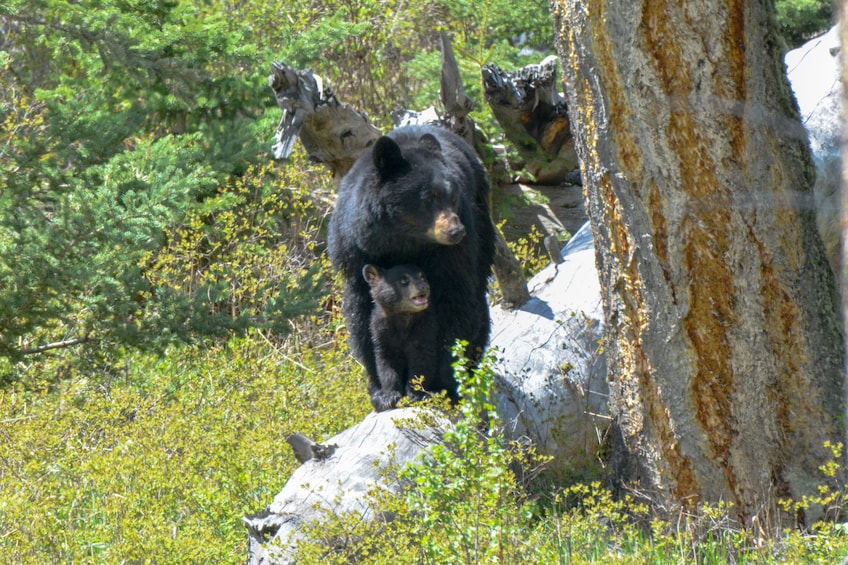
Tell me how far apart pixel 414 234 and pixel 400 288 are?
361mm

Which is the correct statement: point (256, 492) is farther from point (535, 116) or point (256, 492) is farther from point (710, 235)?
point (535, 116)

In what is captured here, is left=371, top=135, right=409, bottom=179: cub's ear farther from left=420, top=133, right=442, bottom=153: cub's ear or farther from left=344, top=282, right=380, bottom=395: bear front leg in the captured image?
left=344, top=282, right=380, bottom=395: bear front leg

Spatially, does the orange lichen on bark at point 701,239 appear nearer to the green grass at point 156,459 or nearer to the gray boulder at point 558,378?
the gray boulder at point 558,378

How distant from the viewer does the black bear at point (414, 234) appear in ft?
18.5

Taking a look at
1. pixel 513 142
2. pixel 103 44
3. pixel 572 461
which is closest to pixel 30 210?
pixel 103 44

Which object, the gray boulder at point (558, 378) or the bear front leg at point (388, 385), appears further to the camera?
the gray boulder at point (558, 378)

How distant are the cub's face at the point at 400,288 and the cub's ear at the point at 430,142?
0.77 metres

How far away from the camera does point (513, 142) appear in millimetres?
9320

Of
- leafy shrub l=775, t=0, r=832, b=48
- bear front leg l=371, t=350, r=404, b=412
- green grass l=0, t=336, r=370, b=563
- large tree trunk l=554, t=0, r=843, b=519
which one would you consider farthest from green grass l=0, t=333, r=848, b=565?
leafy shrub l=775, t=0, r=832, b=48

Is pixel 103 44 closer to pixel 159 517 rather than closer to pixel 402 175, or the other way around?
pixel 402 175

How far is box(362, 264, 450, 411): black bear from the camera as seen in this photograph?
18.7ft

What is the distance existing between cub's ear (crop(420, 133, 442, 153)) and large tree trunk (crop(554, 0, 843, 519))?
1.56m

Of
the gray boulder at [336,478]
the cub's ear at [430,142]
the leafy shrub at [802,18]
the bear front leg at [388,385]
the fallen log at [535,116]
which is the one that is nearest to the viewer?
the gray boulder at [336,478]

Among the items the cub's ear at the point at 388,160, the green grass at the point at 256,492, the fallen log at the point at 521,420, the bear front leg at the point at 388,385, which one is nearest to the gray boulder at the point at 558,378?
the fallen log at the point at 521,420
